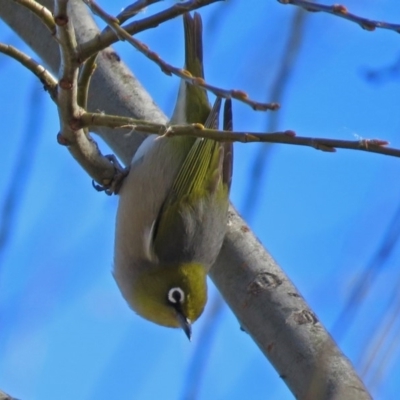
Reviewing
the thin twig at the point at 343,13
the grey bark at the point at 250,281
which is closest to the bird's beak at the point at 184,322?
the grey bark at the point at 250,281

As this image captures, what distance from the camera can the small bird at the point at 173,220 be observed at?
4.94 meters

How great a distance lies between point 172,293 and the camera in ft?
16.5

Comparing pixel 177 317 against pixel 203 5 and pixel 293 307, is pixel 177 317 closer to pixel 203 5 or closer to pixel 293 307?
pixel 293 307

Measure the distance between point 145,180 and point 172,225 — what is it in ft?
1.07

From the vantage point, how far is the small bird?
494cm

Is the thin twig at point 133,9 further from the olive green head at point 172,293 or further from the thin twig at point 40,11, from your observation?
the olive green head at point 172,293

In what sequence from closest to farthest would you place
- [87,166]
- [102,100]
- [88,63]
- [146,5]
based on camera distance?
[146,5]
[88,63]
[87,166]
[102,100]

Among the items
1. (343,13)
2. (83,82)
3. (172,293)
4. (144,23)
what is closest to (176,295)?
(172,293)

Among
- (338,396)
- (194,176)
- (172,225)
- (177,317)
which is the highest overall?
(194,176)

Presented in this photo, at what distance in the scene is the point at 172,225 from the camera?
196 inches

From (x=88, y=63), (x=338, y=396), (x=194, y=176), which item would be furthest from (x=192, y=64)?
(x=338, y=396)

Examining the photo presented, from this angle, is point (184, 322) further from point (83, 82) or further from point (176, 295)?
point (83, 82)

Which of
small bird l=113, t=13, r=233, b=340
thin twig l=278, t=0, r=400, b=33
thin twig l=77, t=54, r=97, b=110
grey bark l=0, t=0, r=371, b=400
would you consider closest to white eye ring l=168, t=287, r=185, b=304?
small bird l=113, t=13, r=233, b=340

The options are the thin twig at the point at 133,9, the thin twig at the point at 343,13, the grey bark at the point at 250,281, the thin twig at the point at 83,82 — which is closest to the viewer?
the thin twig at the point at 343,13
